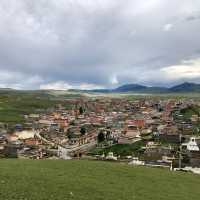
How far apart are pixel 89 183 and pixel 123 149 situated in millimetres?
54811

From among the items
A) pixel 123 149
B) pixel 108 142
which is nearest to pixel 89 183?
pixel 123 149

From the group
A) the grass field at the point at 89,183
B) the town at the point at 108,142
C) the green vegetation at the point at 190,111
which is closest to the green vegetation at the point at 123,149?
the town at the point at 108,142

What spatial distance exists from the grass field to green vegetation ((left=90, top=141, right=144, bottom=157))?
4378 centimetres

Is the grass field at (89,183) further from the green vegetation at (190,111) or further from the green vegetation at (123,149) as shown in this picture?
the green vegetation at (190,111)

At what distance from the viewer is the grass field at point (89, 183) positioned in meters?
14.9

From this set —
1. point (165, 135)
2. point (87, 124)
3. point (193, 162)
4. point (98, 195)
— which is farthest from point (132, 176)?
point (87, 124)

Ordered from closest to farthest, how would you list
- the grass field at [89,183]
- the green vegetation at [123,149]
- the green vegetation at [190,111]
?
the grass field at [89,183] < the green vegetation at [123,149] < the green vegetation at [190,111]

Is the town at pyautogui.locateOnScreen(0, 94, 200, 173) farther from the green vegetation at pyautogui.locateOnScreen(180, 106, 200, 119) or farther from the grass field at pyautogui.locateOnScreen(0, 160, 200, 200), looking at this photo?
the grass field at pyautogui.locateOnScreen(0, 160, 200, 200)

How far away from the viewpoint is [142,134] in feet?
323

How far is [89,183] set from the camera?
17.5 meters

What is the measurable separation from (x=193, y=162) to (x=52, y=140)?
5056 cm

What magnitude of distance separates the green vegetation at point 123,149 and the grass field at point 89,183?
1724 inches

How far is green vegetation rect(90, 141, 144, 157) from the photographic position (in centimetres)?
6788

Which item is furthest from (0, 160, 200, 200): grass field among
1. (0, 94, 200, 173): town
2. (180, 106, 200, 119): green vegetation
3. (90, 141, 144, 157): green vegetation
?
(180, 106, 200, 119): green vegetation
